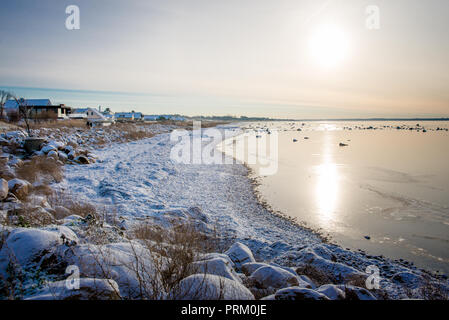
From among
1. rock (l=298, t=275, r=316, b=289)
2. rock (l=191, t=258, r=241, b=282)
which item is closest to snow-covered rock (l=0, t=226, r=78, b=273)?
rock (l=191, t=258, r=241, b=282)

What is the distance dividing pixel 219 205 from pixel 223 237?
3597 mm

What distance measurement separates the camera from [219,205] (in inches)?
→ 418

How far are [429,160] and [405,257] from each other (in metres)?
21.7

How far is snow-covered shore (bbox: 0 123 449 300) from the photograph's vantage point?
3.25 m

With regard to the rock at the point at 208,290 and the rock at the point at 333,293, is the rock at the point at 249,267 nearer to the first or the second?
the rock at the point at 333,293

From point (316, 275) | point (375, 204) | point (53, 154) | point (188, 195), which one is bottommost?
point (375, 204)

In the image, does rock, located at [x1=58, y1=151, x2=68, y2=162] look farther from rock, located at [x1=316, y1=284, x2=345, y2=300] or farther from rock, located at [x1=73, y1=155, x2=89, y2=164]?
rock, located at [x1=316, y1=284, x2=345, y2=300]

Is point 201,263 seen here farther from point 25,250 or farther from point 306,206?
point 306,206

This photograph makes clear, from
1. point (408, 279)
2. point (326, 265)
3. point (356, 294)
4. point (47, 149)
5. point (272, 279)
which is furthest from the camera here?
point (47, 149)

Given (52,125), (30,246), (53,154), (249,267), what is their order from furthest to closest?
(52,125)
(53,154)
(249,267)
(30,246)

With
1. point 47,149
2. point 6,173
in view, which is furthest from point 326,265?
point 47,149

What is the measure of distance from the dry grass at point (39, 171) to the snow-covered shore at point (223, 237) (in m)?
0.54

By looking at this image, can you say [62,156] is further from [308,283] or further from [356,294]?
[356,294]

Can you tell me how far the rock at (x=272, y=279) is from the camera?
3.66 m
